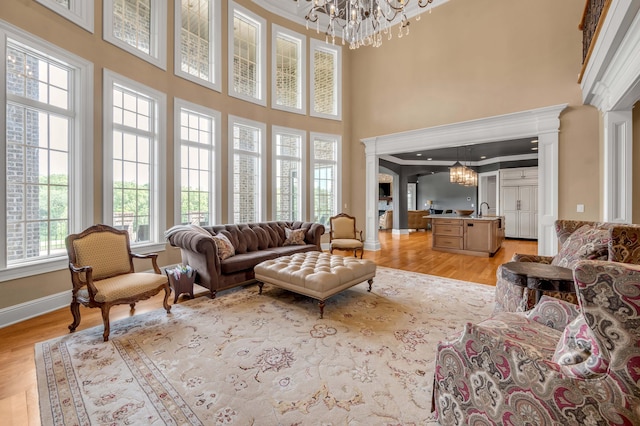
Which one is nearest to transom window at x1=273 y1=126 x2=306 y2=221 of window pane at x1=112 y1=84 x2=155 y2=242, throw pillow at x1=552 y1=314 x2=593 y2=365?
window pane at x1=112 y1=84 x2=155 y2=242

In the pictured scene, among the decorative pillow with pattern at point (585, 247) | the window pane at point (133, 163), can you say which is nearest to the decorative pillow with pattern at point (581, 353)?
the decorative pillow with pattern at point (585, 247)

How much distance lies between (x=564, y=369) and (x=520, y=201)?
32.9ft

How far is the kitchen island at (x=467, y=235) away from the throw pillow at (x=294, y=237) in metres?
3.93

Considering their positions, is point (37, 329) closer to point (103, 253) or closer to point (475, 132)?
point (103, 253)

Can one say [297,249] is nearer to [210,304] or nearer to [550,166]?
[210,304]

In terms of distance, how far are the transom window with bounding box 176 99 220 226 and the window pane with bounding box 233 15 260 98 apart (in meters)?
1.06

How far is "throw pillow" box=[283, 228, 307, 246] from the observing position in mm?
5111

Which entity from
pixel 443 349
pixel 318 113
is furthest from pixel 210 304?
pixel 318 113

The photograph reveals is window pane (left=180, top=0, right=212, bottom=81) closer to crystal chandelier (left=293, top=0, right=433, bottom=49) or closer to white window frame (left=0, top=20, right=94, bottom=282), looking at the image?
white window frame (left=0, top=20, right=94, bottom=282)

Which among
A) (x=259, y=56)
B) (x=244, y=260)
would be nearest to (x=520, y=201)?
(x=259, y=56)

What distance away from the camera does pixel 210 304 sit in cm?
335

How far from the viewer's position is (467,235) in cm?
677

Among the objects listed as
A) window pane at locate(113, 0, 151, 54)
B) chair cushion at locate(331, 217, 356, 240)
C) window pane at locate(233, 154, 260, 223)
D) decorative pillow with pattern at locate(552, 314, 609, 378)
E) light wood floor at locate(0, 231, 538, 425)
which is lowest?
light wood floor at locate(0, 231, 538, 425)

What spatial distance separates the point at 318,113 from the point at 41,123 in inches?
202
